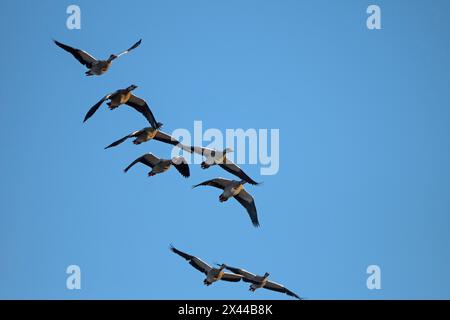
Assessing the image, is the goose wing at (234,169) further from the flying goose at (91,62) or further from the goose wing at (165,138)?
the flying goose at (91,62)

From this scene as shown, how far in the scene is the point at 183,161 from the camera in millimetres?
41062

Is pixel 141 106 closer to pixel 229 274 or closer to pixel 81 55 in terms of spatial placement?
pixel 81 55

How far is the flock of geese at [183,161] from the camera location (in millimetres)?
37531

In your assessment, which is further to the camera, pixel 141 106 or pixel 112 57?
pixel 141 106

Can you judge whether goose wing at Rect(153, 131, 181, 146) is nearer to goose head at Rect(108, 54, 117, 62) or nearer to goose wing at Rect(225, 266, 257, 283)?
goose head at Rect(108, 54, 117, 62)

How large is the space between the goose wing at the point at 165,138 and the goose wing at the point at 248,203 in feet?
11.5

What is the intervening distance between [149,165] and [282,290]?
26.0ft

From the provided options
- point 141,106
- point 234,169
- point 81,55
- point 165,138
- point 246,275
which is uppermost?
point 81,55

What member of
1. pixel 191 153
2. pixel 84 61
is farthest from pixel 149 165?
pixel 84 61

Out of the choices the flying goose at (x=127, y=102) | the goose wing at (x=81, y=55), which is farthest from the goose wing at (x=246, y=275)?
the goose wing at (x=81, y=55)

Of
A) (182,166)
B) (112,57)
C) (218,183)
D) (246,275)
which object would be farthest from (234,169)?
(112,57)

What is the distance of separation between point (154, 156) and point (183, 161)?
4.16 ft

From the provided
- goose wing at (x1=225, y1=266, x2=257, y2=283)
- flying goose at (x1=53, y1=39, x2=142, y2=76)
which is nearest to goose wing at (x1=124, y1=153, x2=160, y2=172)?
flying goose at (x1=53, y1=39, x2=142, y2=76)
